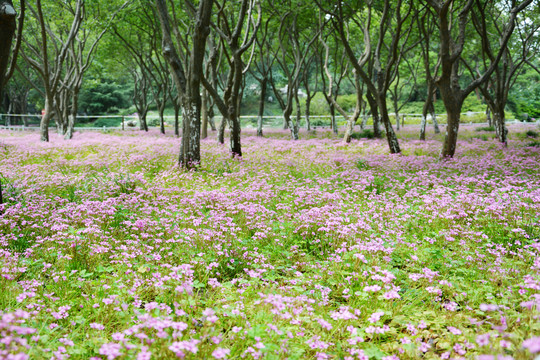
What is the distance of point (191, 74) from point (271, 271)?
8.82 m

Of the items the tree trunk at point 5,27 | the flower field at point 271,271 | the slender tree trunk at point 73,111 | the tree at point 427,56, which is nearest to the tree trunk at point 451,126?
the flower field at point 271,271

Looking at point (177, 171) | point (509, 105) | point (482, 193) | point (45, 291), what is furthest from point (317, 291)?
point (509, 105)

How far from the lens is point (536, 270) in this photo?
13.2 ft

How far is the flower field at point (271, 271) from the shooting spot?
9.32 ft

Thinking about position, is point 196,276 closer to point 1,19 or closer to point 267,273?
point 267,273

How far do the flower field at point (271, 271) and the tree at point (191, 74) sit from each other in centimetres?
251

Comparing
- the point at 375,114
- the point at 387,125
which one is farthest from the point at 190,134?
the point at 375,114

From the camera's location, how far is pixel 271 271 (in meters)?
4.59

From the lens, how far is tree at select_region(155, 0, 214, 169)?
36.8 ft

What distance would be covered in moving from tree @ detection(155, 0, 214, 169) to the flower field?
251 cm

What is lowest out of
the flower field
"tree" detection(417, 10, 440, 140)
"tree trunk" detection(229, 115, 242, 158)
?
the flower field

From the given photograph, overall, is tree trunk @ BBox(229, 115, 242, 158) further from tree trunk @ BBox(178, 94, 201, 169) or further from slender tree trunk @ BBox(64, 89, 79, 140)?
slender tree trunk @ BBox(64, 89, 79, 140)

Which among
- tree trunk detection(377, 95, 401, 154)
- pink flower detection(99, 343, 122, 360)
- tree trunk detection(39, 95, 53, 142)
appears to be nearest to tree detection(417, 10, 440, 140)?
tree trunk detection(377, 95, 401, 154)

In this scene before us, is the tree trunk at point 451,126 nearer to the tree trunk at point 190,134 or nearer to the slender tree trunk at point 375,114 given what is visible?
the slender tree trunk at point 375,114
